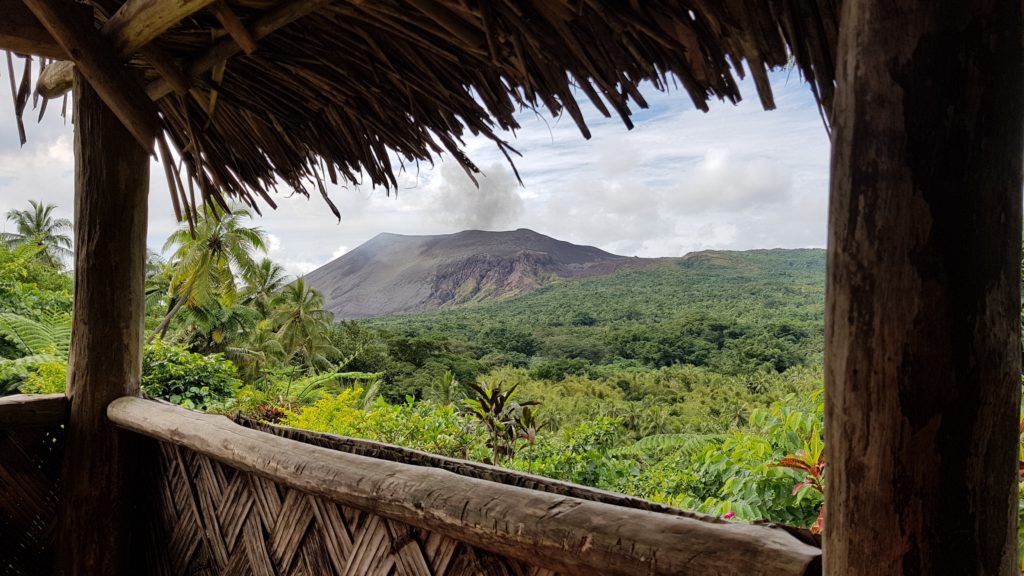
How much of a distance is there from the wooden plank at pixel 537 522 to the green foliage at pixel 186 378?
4.04m

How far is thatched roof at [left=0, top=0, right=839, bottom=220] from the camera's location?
35.4 inches

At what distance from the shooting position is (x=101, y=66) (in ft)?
4.42

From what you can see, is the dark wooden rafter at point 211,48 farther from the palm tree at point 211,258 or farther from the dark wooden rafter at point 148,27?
the palm tree at point 211,258

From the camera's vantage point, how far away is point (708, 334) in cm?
2344

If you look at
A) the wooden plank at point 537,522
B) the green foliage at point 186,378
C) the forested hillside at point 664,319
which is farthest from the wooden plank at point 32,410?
the forested hillside at point 664,319

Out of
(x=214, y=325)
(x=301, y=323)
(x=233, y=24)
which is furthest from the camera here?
(x=301, y=323)

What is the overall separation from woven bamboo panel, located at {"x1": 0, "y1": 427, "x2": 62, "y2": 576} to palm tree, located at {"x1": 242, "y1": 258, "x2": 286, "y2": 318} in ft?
55.3

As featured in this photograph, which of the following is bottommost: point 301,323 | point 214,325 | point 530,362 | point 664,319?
point 530,362

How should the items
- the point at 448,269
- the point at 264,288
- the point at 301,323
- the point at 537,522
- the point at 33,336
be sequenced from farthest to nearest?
the point at 448,269 → the point at 264,288 → the point at 301,323 → the point at 33,336 → the point at 537,522

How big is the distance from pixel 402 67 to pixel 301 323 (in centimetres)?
1738

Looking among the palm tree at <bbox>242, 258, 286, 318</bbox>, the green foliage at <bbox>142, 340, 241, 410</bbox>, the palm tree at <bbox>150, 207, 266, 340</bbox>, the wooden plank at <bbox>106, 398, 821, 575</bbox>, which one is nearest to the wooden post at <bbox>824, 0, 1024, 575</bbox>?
the wooden plank at <bbox>106, 398, 821, 575</bbox>

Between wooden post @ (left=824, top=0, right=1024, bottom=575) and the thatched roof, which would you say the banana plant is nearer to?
the thatched roof

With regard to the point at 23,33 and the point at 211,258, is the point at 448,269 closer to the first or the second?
the point at 211,258

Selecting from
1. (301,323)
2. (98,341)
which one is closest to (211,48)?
(98,341)
